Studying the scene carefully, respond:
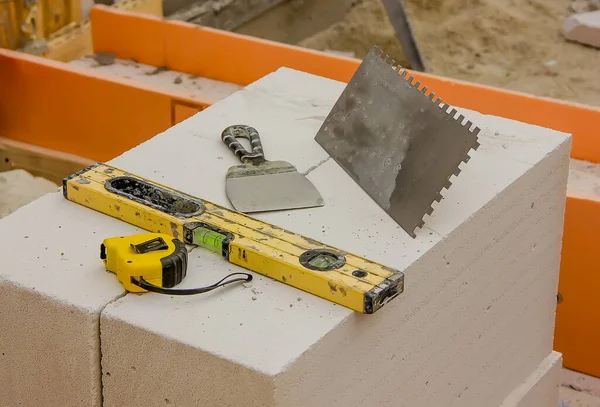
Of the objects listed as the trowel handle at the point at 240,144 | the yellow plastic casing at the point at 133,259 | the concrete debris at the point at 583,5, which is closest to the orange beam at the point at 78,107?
the trowel handle at the point at 240,144

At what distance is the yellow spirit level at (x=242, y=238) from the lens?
1902 millimetres

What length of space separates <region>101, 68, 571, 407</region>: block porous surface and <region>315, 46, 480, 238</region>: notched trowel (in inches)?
1.6

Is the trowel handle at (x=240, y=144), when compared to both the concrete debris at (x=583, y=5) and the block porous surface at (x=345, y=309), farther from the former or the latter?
the concrete debris at (x=583, y=5)

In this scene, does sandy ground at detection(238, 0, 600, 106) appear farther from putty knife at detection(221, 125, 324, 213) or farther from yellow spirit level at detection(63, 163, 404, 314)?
yellow spirit level at detection(63, 163, 404, 314)

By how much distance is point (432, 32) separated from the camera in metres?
6.66

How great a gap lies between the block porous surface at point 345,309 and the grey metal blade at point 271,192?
3 cm

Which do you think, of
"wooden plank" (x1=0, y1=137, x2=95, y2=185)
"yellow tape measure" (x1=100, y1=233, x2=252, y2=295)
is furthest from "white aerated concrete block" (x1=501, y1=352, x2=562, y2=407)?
"wooden plank" (x1=0, y1=137, x2=95, y2=185)

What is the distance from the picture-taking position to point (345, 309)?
1.89 m

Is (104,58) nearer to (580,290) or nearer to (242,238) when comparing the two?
(580,290)

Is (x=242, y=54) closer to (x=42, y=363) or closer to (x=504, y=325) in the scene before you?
(x=504, y=325)

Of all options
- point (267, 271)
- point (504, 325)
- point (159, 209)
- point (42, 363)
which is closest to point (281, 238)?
point (267, 271)

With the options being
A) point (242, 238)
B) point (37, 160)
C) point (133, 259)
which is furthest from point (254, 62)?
point (133, 259)

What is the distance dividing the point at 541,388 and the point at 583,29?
13.9 feet

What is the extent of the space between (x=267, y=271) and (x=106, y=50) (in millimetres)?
3093
